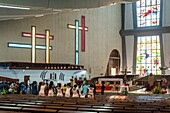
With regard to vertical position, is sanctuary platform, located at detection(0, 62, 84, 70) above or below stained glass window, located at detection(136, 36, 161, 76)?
below

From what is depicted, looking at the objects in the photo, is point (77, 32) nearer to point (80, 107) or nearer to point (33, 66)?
point (33, 66)

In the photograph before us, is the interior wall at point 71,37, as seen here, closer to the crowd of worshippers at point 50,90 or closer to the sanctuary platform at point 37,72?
the sanctuary platform at point 37,72

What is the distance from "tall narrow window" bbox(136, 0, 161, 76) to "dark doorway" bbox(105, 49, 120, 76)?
2410mm

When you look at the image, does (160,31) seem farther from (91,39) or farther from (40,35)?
(40,35)

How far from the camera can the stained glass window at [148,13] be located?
1372 inches

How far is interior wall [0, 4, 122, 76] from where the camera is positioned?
898 inches

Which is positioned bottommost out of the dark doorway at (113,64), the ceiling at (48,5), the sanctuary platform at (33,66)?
the sanctuary platform at (33,66)

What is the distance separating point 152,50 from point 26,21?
55.5 feet

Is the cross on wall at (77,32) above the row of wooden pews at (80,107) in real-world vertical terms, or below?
above

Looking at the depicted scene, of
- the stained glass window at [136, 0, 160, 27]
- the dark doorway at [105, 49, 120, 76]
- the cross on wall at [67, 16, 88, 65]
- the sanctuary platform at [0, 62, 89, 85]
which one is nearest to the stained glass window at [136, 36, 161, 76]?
the stained glass window at [136, 0, 160, 27]

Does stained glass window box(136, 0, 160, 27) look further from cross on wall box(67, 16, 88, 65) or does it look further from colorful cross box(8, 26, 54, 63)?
colorful cross box(8, 26, 54, 63)

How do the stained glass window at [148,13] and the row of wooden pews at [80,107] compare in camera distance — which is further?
the stained glass window at [148,13]

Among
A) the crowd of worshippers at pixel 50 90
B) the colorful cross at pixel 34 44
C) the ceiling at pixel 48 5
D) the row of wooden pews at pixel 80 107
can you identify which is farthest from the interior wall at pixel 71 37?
the row of wooden pews at pixel 80 107

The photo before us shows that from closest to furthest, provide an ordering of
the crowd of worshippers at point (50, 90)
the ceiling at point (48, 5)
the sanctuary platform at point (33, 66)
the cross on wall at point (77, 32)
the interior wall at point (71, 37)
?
the ceiling at point (48, 5), the crowd of worshippers at point (50, 90), the sanctuary platform at point (33, 66), the interior wall at point (71, 37), the cross on wall at point (77, 32)
